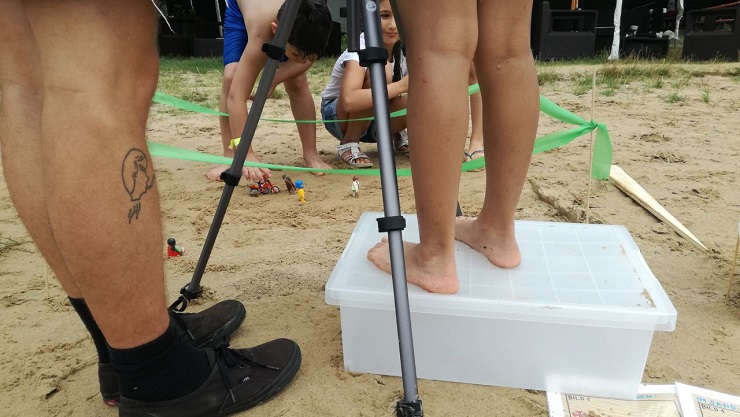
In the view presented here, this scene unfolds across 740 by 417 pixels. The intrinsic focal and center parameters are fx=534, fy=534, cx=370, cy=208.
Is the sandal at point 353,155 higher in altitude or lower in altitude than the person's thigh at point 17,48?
lower

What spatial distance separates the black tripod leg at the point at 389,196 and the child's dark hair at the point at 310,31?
148 centimetres

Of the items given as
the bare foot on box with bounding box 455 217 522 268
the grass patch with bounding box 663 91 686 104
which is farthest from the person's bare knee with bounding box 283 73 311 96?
the grass patch with bounding box 663 91 686 104

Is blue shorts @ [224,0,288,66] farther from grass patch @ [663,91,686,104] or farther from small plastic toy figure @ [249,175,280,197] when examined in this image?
grass patch @ [663,91,686,104]

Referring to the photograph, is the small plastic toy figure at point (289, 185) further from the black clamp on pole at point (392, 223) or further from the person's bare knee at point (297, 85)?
the black clamp on pole at point (392, 223)

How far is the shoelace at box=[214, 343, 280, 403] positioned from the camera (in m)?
1.10

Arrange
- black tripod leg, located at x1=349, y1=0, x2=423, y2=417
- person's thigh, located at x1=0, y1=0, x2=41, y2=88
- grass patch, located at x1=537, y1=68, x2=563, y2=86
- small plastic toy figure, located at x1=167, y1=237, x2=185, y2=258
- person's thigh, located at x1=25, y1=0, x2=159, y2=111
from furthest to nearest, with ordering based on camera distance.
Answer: grass patch, located at x1=537, y1=68, x2=563, y2=86 < small plastic toy figure, located at x1=167, y1=237, x2=185, y2=258 < black tripod leg, located at x1=349, y1=0, x2=423, y2=417 < person's thigh, located at x1=0, y1=0, x2=41, y2=88 < person's thigh, located at x1=25, y1=0, x2=159, y2=111

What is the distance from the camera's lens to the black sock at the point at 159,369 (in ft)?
3.13

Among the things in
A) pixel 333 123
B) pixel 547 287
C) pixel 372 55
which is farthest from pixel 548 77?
pixel 372 55

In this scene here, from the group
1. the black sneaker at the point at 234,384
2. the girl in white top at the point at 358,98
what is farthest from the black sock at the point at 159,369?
the girl in white top at the point at 358,98

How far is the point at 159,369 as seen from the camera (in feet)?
3.23

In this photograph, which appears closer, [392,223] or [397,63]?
[392,223]

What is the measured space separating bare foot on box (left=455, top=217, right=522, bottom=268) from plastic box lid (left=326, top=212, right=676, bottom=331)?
0.06 ft

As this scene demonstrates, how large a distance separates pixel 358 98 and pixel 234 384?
2016 mm

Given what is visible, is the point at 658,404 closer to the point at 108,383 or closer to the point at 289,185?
the point at 108,383
